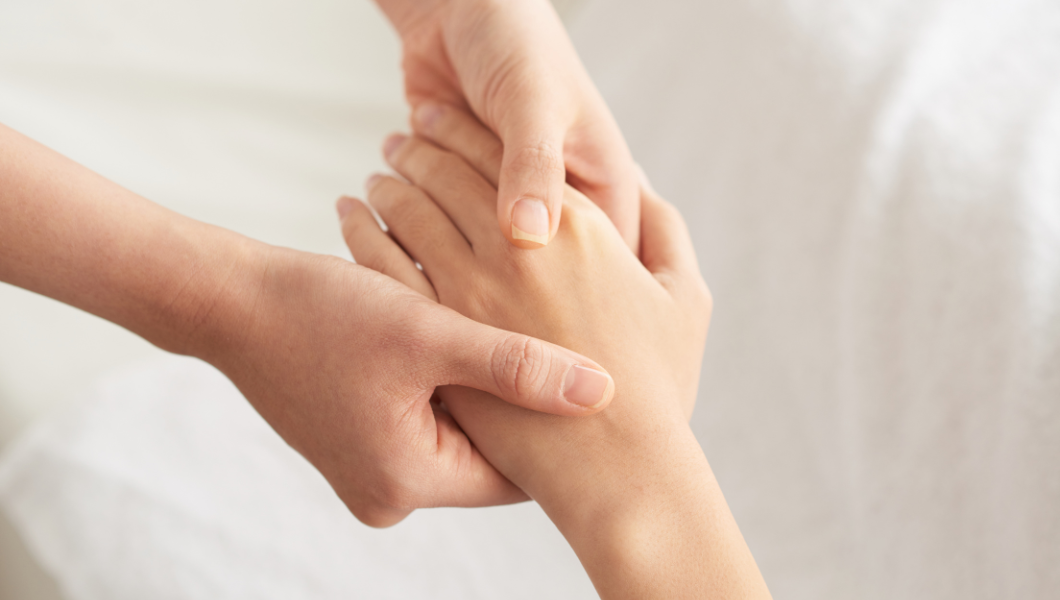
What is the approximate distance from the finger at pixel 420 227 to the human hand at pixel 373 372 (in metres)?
0.13

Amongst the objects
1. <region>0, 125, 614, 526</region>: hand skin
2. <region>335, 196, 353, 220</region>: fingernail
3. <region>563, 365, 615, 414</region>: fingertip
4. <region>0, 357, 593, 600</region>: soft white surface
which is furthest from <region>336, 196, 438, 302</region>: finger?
<region>0, 357, 593, 600</region>: soft white surface

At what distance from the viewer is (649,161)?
140cm

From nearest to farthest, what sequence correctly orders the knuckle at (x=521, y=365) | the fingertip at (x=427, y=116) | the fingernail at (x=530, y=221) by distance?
1. the knuckle at (x=521, y=365)
2. the fingernail at (x=530, y=221)
3. the fingertip at (x=427, y=116)

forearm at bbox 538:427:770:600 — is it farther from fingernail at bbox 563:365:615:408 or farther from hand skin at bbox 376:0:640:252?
hand skin at bbox 376:0:640:252

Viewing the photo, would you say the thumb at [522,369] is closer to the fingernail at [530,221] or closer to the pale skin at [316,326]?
the pale skin at [316,326]

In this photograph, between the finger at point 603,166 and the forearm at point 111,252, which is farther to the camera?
the finger at point 603,166

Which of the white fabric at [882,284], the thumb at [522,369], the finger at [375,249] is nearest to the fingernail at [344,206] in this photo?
the finger at [375,249]

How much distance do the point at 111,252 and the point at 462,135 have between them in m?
0.48

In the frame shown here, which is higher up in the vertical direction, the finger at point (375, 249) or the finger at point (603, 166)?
→ the finger at point (603, 166)

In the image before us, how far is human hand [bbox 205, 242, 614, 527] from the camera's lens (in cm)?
71

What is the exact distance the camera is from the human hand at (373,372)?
2.31 feet

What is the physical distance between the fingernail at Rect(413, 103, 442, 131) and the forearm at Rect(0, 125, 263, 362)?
15.3 inches

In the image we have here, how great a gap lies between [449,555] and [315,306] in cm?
51

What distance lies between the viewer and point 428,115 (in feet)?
3.56
